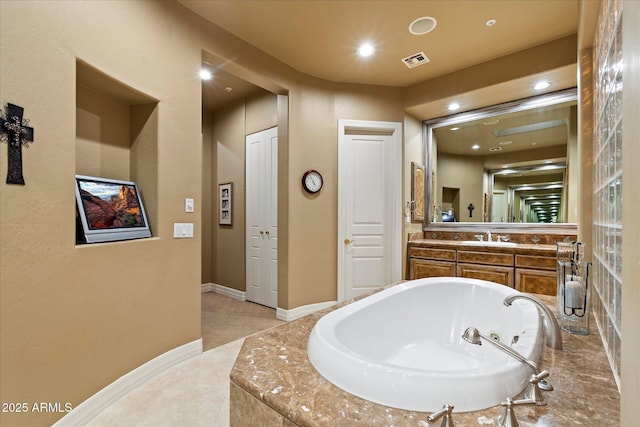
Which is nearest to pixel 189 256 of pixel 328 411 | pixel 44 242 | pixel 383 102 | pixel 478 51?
pixel 44 242

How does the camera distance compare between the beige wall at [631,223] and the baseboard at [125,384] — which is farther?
the baseboard at [125,384]

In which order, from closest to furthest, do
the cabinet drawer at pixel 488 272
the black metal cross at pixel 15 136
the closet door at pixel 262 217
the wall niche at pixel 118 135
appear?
the black metal cross at pixel 15 136, the wall niche at pixel 118 135, the cabinet drawer at pixel 488 272, the closet door at pixel 262 217

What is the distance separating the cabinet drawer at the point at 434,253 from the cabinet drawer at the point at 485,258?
0.10m

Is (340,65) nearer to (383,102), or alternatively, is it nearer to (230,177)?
(383,102)

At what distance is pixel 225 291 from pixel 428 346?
302 cm

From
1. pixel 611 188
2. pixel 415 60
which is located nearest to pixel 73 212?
pixel 611 188

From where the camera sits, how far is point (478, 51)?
2.90 metres

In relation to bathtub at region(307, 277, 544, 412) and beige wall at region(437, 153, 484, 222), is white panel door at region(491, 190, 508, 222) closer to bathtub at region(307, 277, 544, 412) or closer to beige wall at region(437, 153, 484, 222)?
beige wall at region(437, 153, 484, 222)

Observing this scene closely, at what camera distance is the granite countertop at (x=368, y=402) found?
2.67 ft

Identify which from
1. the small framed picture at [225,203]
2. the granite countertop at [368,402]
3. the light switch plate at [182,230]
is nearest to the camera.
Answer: the granite countertop at [368,402]

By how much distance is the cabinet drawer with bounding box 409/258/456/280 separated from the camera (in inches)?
129

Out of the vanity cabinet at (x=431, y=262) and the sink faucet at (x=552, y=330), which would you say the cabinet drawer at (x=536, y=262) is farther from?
the sink faucet at (x=552, y=330)

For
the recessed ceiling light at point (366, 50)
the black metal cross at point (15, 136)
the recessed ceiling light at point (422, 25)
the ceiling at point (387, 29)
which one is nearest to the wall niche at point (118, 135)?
the black metal cross at point (15, 136)

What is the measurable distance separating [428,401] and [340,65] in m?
3.14
